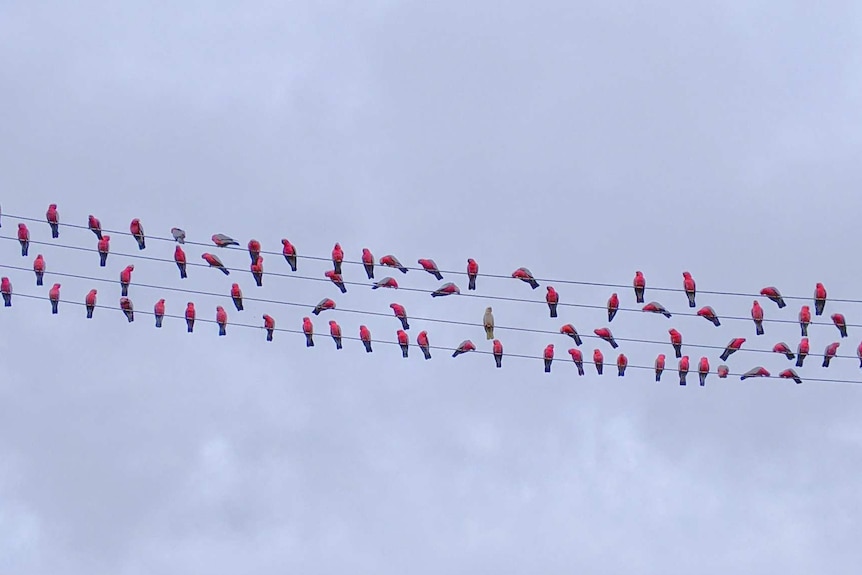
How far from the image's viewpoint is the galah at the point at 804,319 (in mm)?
51250

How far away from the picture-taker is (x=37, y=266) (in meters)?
55.4

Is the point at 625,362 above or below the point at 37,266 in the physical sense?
below

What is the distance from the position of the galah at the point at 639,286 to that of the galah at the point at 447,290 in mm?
5044

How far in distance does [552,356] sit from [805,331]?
8783mm

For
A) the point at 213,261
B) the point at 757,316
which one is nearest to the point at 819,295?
the point at 757,316

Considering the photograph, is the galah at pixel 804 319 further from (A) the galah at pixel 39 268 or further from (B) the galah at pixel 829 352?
(A) the galah at pixel 39 268

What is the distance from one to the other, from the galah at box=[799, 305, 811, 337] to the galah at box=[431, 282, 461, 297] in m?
9.51

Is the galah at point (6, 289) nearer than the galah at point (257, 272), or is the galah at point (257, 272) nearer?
the galah at point (257, 272)

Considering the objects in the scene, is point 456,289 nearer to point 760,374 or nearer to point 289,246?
point 289,246

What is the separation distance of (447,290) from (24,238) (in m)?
11.7

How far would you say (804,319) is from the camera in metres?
53.4

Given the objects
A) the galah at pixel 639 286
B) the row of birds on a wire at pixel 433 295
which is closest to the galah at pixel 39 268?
the row of birds on a wire at pixel 433 295

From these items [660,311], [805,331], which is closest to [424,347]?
[660,311]

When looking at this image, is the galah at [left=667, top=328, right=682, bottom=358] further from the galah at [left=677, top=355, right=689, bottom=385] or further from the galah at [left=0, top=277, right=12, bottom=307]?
the galah at [left=0, top=277, right=12, bottom=307]
